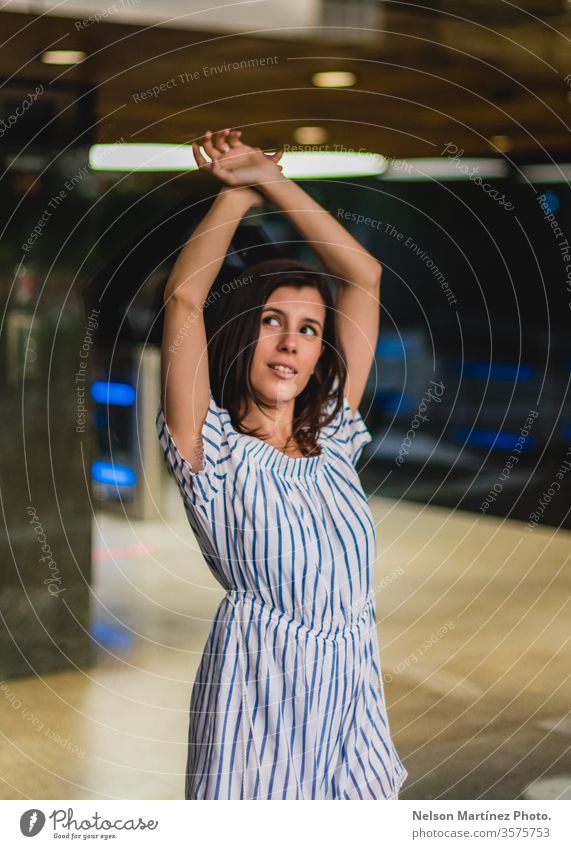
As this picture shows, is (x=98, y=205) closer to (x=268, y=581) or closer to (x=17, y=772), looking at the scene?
(x=17, y=772)

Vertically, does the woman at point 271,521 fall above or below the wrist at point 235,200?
below

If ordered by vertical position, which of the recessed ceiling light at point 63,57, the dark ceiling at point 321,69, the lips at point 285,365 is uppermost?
the dark ceiling at point 321,69

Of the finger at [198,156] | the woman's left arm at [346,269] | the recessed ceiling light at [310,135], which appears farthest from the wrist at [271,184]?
the recessed ceiling light at [310,135]

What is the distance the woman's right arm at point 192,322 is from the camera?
125 centimetres

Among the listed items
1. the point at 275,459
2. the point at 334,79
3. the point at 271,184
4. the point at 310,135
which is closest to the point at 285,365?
the point at 275,459

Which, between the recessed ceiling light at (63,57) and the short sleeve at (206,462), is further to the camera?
the recessed ceiling light at (63,57)

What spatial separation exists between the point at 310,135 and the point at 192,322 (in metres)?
2.93

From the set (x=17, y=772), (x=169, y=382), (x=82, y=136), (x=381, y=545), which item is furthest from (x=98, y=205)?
(x=381, y=545)

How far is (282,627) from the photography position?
1343 millimetres

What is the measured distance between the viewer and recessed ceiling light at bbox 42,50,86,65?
246 cm

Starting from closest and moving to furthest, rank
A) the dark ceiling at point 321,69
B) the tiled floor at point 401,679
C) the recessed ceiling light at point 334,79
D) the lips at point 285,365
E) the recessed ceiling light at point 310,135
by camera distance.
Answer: the lips at point 285,365 < the tiled floor at point 401,679 < the dark ceiling at point 321,69 < the recessed ceiling light at point 334,79 < the recessed ceiling light at point 310,135

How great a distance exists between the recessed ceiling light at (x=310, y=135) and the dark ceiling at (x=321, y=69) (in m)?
0.05

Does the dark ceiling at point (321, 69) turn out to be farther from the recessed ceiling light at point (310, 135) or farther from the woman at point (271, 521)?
the woman at point (271, 521)

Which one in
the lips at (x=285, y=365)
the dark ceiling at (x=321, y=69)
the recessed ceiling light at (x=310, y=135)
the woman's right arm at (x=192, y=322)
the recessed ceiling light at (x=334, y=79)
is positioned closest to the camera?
the woman's right arm at (x=192, y=322)
